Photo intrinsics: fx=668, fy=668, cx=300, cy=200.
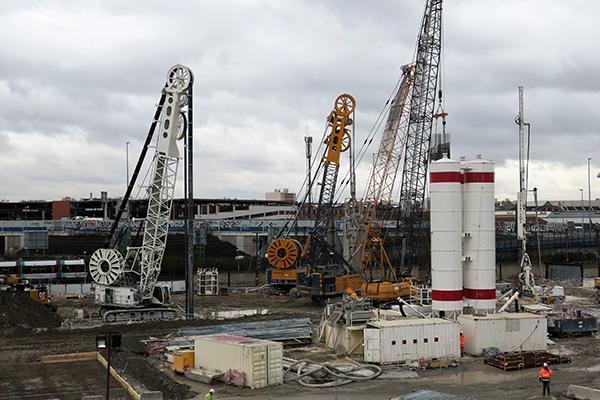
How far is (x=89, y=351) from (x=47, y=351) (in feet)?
7.77

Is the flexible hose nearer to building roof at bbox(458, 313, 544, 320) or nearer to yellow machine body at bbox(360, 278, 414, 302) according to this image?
building roof at bbox(458, 313, 544, 320)

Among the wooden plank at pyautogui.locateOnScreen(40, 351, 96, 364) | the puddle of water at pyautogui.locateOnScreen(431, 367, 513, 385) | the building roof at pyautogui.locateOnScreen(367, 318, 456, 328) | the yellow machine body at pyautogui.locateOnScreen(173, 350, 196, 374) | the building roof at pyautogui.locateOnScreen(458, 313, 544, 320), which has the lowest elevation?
the puddle of water at pyautogui.locateOnScreen(431, 367, 513, 385)

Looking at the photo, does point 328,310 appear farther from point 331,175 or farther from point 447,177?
point 331,175

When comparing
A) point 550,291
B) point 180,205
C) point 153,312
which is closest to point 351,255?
point 550,291

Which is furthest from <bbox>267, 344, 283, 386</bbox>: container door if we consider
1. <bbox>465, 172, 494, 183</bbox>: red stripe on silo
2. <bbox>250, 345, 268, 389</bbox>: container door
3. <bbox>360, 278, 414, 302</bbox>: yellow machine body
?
<bbox>360, 278, 414, 302</bbox>: yellow machine body

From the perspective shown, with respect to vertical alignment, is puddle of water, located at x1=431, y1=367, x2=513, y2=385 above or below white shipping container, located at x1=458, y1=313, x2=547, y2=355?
below

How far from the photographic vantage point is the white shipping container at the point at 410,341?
30.5 meters

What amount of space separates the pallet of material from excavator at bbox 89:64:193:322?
23.4m

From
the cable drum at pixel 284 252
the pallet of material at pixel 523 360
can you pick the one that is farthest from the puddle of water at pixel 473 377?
the cable drum at pixel 284 252

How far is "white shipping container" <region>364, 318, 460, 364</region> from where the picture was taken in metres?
30.5

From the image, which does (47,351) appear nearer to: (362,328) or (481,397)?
(362,328)

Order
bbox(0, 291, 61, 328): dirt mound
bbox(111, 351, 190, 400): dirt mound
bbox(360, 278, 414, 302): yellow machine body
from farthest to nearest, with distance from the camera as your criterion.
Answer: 1. bbox(360, 278, 414, 302): yellow machine body
2. bbox(0, 291, 61, 328): dirt mound
3. bbox(111, 351, 190, 400): dirt mound

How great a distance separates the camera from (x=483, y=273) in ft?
118

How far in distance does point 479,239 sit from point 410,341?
8175 millimetres
